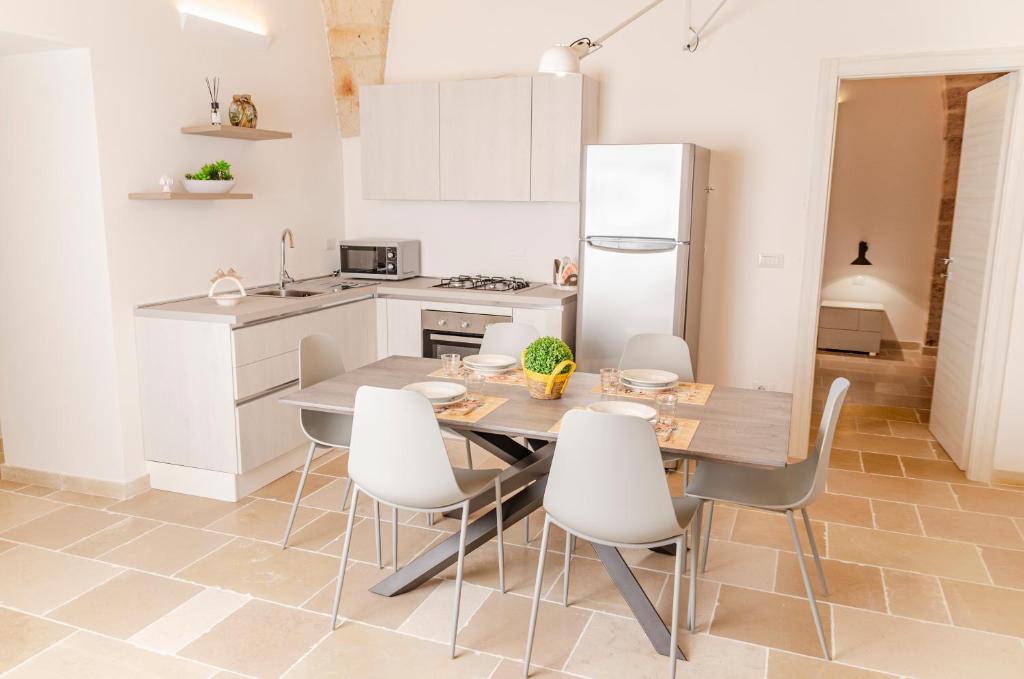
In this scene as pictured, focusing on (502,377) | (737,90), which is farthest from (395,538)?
(737,90)

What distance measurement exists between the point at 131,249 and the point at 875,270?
22.9 ft

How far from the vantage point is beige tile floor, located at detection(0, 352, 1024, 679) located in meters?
2.54

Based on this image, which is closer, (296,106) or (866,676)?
(866,676)

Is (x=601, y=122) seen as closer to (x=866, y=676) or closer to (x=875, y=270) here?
(x=866, y=676)

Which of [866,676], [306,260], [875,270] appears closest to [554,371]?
[866,676]

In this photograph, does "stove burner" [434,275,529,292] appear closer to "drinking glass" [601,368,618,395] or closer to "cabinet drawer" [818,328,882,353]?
"drinking glass" [601,368,618,395]

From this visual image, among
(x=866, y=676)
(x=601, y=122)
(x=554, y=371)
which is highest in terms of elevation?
(x=601, y=122)

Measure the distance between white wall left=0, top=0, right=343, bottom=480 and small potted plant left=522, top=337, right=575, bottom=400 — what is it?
2225 millimetres

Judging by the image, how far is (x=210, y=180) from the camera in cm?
402

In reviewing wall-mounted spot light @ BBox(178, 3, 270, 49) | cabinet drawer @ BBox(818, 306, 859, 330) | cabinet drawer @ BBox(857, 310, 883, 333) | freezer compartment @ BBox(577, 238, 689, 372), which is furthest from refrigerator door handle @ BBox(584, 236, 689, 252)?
cabinet drawer @ BBox(857, 310, 883, 333)

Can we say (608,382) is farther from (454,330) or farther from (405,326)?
(405,326)

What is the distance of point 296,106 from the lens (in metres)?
5.00

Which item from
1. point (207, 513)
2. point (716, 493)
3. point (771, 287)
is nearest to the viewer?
point (716, 493)

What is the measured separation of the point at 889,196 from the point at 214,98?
650cm
